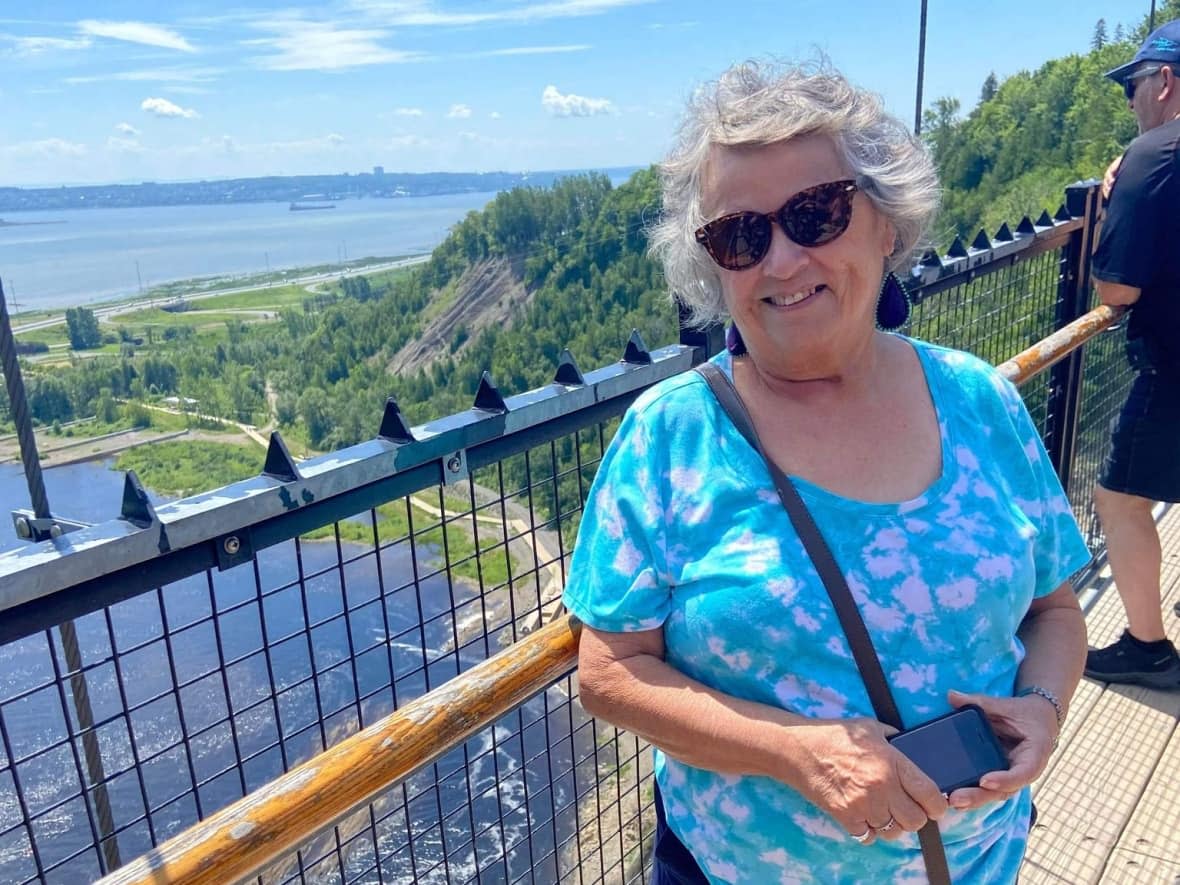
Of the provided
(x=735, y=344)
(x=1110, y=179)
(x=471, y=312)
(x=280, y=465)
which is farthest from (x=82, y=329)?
(x=735, y=344)

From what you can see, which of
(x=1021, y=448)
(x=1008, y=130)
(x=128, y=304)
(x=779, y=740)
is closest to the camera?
→ (x=779, y=740)

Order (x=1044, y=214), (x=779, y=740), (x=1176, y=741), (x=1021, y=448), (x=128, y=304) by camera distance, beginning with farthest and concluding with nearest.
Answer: (x=128, y=304), (x=1044, y=214), (x=1176, y=741), (x=1021, y=448), (x=779, y=740)

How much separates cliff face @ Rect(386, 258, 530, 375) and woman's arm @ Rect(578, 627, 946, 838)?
253 feet

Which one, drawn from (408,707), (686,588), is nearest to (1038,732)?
(686,588)

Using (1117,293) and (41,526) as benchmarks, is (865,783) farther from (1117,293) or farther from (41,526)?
(1117,293)

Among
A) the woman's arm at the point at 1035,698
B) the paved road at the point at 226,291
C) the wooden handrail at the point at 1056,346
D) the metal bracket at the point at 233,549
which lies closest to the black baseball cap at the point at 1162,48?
the wooden handrail at the point at 1056,346

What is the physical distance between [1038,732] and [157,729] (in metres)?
38.6

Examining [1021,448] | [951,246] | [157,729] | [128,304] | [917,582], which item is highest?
[951,246]

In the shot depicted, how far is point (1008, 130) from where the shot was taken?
55.7 m

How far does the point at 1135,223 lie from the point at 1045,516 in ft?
5.51

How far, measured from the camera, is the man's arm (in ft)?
9.04

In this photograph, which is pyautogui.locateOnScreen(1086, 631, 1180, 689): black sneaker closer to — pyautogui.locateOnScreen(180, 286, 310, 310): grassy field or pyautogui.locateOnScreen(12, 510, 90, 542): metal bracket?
pyautogui.locateOnScreen(12, 510, 90, 542): metal bracket

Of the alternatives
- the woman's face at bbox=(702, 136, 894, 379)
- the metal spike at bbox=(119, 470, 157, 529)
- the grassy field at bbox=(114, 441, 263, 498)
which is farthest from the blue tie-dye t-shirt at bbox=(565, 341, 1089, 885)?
the grassy field at bbox=(114, 441, 263, 498)

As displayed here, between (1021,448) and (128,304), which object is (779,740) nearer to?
(1021,448)
